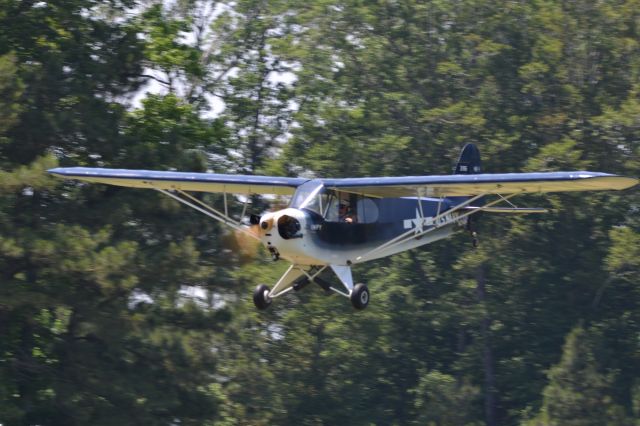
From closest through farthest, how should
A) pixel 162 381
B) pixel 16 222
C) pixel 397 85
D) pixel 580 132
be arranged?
pixel 16 222 → pixel 162 381 → pixel 580 132 → pixel 397 85

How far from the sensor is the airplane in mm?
19234

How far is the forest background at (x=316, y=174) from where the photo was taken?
28750mm

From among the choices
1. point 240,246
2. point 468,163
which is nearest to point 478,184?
point 468,163

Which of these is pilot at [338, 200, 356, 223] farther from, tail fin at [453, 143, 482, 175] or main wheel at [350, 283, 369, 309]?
tail fin at [453, 143, 482, 175]

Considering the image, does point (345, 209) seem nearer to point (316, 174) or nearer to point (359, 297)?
point (359, 297)

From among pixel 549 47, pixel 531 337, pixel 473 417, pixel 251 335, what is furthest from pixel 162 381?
pixel 549 47

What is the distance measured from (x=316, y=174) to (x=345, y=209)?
1749 centimetres

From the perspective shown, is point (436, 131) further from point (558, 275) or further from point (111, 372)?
point (111, 372)

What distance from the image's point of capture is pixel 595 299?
1603 inches

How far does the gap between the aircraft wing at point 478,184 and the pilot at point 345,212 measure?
22cm

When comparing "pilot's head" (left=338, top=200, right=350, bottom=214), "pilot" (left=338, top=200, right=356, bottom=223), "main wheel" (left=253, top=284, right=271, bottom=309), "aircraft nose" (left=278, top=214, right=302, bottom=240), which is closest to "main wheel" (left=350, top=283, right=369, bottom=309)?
"pilot" (left=338, top=200, right=356, bottom=223)

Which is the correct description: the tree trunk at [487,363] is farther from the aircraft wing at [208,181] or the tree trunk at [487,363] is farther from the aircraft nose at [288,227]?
the aircraft nose at [288,227]

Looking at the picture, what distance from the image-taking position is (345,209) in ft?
68.1

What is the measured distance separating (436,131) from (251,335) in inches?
365
